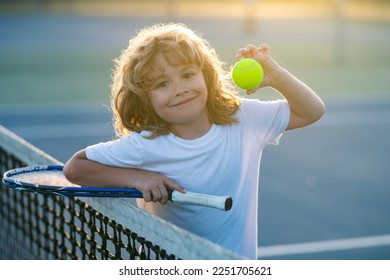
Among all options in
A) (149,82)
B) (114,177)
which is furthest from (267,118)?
(114,177)

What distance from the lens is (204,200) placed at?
287 centimetres

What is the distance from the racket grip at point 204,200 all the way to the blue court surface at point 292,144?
342cm

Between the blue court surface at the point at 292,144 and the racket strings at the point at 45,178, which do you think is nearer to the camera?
the racket strings at the point at 45,178

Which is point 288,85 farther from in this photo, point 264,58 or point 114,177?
point 114,177

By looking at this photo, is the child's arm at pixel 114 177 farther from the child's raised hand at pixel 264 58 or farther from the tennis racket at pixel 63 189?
the child's raised hand at pixel 264 58

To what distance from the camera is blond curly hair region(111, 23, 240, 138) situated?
10.3 ft

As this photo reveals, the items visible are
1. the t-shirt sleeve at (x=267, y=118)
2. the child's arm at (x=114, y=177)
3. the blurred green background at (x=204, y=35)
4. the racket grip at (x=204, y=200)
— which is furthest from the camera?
the blurred green background at (x=204, y=35)

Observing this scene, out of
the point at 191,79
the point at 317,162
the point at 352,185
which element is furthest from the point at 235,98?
the point at 317,162

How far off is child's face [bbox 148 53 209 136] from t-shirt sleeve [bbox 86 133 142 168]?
15 cm

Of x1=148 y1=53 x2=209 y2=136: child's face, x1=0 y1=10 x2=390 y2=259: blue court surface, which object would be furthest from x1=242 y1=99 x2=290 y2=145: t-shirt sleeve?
x1=0 y1=10 x2=390 y2=259: blue court surface

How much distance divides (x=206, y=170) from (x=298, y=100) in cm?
44

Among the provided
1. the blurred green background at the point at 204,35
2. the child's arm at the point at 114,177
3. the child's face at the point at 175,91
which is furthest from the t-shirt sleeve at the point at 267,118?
the blurred green background at the point at 204,35

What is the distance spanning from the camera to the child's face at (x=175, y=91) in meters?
3.12

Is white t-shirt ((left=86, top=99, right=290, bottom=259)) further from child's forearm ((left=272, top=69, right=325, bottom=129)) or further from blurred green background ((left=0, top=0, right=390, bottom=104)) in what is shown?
blurred green background ((left=0, top=0, right=390, bottom=104))
